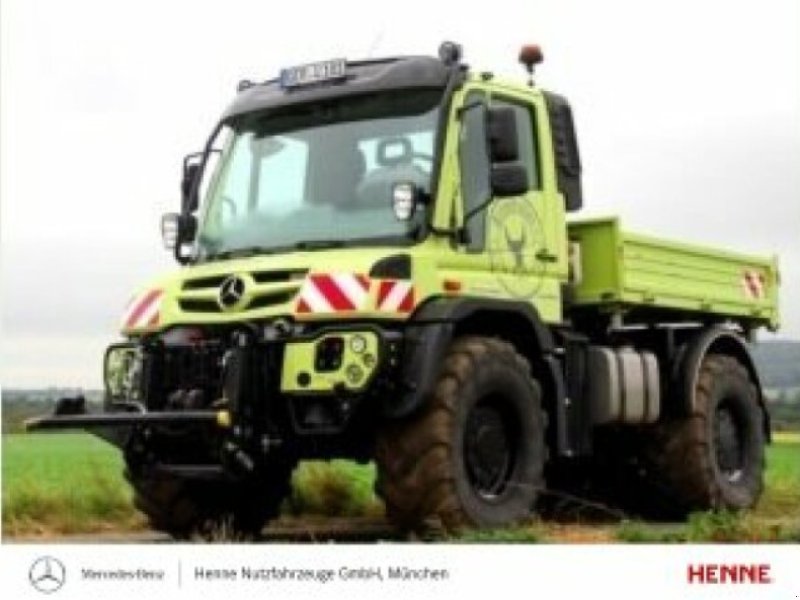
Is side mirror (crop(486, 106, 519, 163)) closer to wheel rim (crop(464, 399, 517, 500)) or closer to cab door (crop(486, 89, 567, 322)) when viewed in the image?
cab door (crop(486, 89, 567, 322))

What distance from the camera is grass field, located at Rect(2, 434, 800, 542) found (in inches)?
355

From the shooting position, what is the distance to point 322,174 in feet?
28.4

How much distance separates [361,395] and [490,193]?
126 centimetres

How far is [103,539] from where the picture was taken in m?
8.60

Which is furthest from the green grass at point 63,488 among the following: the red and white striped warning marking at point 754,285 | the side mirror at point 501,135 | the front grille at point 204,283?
the red and white striped warning marking at point 754,285

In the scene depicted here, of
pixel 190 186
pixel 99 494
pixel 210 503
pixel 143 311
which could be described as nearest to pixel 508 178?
pixel 190 186

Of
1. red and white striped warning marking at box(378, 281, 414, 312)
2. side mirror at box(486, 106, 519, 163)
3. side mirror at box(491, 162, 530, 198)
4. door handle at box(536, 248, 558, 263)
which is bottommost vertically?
red and white striped warning marking at box(378, 281, 414, 312)

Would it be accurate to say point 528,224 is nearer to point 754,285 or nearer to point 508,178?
point 508,178
